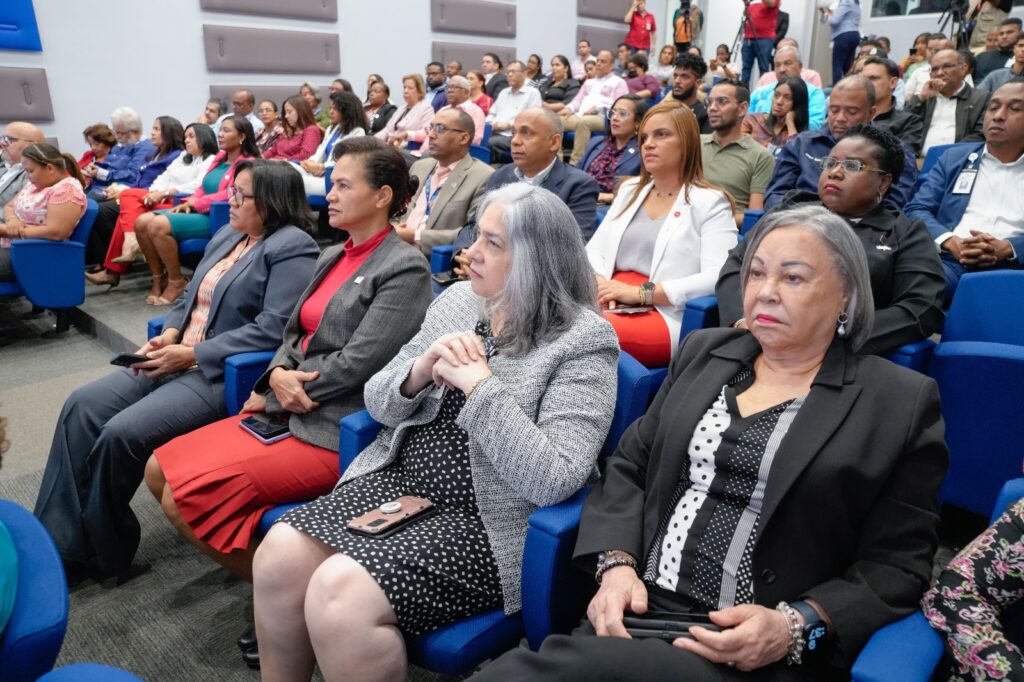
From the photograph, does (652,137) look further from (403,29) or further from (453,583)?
(403,29)

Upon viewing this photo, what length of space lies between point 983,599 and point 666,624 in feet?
1.47

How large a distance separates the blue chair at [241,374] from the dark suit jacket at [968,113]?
12.2 feet

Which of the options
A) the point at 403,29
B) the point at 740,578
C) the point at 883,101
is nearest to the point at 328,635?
the point at 740,578

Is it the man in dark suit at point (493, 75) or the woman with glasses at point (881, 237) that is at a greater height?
the man in dark suit at point (493, 75)

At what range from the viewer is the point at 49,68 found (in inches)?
259

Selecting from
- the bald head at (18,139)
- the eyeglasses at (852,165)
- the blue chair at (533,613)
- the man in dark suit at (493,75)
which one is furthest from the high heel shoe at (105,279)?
the man in dark suit at (493,75)

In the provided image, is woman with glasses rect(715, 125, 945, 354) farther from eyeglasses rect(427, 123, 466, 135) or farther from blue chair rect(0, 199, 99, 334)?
blue chair rect(0, 199, 99, 334)

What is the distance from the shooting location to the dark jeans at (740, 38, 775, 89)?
26.7 feet

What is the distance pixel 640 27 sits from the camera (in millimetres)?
9914

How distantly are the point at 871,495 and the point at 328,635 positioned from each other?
0.92 metres

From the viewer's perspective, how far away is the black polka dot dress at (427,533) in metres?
1.28

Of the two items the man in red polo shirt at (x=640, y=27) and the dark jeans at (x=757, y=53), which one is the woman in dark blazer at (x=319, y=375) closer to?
the dark jeans at (x=757, y=53)

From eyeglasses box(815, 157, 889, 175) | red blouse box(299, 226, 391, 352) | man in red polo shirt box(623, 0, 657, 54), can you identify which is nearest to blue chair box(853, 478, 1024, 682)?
eyeglasses box(815, 157, 889, 175)

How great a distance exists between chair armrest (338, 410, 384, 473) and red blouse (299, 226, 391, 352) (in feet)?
1.42
